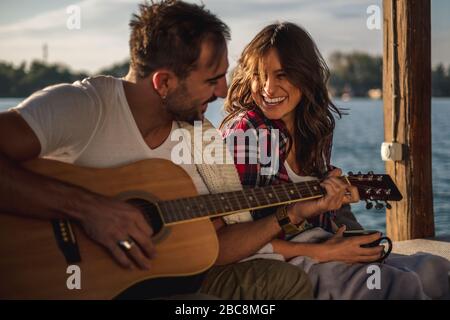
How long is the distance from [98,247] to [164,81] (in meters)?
0.71

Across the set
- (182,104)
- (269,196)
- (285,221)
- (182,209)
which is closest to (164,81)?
(182,104)

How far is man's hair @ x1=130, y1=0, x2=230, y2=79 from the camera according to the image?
262 centimetres

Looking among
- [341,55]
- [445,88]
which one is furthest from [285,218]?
[341,55]

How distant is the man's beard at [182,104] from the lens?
2.67 meters

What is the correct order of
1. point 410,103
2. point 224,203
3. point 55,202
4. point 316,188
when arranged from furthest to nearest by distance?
point 410,103, point 316,188, point 224,203, point 55,202

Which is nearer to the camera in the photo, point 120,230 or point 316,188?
point 120,230

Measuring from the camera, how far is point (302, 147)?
3.28 meters

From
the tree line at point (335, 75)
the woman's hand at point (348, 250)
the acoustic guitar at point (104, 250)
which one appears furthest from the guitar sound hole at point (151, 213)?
the tree line at point (335, 75)

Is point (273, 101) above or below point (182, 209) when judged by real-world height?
above

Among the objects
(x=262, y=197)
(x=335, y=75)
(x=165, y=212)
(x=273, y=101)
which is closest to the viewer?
(x=165, y=212)

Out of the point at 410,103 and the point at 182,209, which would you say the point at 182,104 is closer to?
the point at 182,209

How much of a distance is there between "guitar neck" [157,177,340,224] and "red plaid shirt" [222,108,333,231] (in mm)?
266
